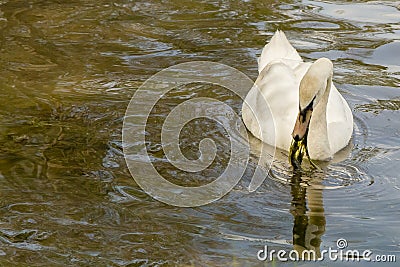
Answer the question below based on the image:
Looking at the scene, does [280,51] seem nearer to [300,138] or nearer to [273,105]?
[273,105]

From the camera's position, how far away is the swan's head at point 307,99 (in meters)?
6.61

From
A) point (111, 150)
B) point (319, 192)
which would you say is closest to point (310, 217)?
point (319, 192)

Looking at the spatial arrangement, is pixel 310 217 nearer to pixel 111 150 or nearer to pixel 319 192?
pixel 319 192

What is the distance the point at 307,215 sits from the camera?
6.11 meters

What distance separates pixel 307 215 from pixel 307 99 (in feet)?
3.10

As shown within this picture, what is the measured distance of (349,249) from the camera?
559cm

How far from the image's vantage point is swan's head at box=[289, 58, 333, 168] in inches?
260

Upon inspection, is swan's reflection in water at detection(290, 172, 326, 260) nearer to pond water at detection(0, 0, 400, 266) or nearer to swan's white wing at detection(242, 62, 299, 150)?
pond water at detection(0, 0, 400, 266)

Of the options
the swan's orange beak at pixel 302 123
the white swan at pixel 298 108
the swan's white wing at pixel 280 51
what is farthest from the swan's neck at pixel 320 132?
the swan's white wing at pixel 280 51

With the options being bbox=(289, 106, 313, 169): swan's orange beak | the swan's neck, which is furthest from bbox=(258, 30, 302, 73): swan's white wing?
A: bbox=(289, 106, 313, 169): swan's orange beak

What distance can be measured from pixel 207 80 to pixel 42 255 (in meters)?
3.64
